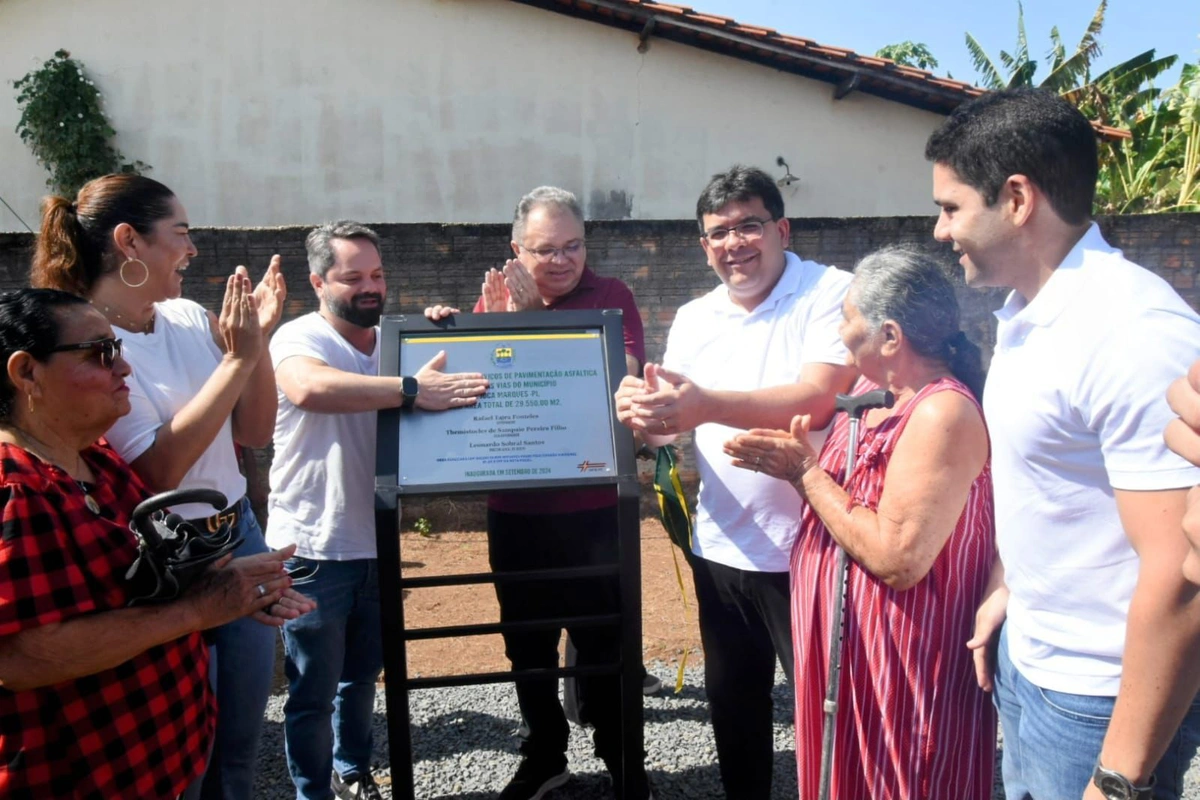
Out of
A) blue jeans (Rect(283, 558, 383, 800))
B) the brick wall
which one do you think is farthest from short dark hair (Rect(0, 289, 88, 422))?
the brick wall

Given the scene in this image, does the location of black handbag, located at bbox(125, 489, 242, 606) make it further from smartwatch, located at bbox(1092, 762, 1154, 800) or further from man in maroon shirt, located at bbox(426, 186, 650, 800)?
smartwatch, located at bbox(1092, 762, 1154, 800)

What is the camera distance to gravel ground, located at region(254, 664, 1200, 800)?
334 centimetres

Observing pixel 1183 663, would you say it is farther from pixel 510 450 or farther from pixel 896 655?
pixel 510 450

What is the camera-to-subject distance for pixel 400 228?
6.64m

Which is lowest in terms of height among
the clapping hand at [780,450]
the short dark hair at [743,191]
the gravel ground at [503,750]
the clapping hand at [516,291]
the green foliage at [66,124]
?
the gravel ground at [503,750]

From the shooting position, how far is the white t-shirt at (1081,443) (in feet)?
4.65

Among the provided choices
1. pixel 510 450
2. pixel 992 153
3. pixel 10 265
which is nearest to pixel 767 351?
pixel 510 450

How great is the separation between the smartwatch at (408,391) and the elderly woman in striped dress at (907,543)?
38.5 inches


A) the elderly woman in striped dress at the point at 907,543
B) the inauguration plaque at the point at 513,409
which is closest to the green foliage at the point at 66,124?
the inauguration plaque at the point at 513,409

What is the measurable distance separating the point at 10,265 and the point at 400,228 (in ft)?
9.31

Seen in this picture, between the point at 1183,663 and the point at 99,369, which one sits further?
the point at 99,369

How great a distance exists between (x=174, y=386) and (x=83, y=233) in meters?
0.46

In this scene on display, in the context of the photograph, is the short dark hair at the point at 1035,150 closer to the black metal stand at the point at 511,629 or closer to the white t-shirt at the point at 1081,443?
the white t-shirt at the point at 1081,443

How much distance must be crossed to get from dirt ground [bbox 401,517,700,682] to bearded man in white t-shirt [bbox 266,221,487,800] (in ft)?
5.14
